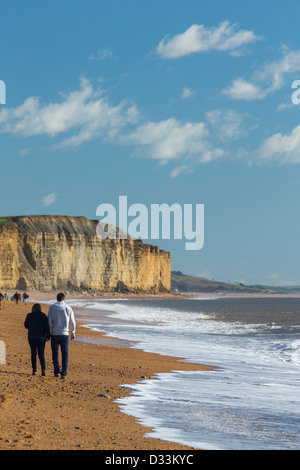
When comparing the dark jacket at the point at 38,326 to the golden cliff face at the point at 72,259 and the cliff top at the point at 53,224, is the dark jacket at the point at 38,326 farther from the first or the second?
the cliff top at the point at 53,224

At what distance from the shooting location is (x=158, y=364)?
13.6 m

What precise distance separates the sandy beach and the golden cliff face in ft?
260

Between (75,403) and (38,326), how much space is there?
103 inches

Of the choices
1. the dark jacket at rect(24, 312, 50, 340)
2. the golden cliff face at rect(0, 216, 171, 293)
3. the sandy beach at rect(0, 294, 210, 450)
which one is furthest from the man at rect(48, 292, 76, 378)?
the golden cliff face at rect(0, 216, 171, 293)

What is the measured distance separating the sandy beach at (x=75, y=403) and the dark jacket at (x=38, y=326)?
702 millimetres

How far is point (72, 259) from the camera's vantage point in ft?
381

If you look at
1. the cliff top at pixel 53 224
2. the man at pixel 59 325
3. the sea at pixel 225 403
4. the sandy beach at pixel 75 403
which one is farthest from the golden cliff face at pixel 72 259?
the man at pixel 59 325

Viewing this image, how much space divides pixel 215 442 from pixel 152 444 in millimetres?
742

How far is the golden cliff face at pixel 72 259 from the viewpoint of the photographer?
97.4m

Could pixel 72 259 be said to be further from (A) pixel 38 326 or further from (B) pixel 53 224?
(A) pixel 38 326

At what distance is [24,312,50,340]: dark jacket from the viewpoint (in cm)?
1062

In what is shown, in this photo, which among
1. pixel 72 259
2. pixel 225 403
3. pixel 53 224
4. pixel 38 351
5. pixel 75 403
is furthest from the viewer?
pixel 53 224

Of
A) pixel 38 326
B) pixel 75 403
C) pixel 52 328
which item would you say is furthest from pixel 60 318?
pixel 75 403

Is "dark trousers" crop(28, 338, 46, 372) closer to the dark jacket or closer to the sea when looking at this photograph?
the dark jacket
